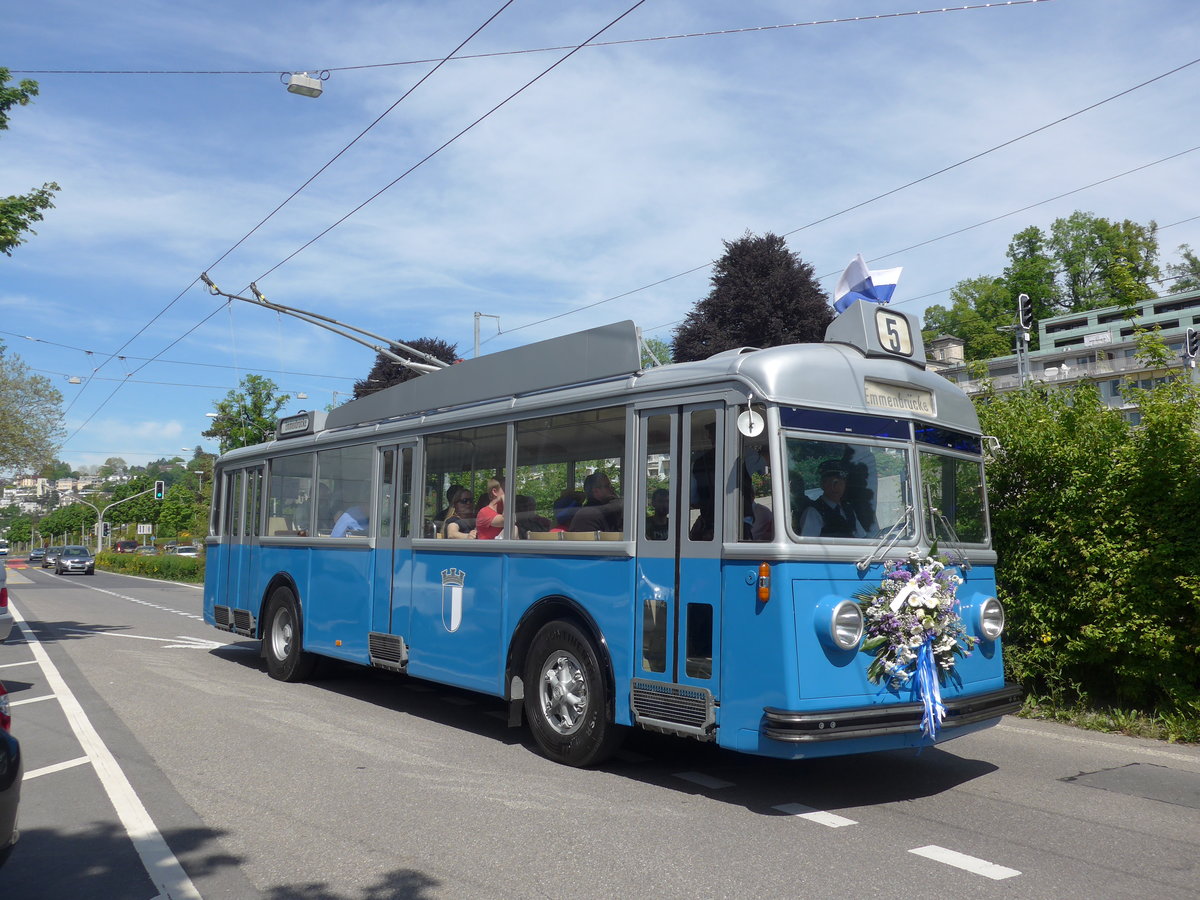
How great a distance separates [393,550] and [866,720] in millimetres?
5180

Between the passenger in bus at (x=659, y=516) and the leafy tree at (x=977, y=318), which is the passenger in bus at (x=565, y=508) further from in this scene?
the leafy tree at (x=977, y=318)

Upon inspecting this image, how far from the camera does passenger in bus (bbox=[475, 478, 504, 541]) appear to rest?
27.6ft

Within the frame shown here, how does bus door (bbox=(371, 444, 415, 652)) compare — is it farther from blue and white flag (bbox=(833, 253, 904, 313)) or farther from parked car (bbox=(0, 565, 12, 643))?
parked car (bbox=(0, 565, 12, 643))

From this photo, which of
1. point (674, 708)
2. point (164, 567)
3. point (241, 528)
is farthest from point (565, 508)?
point (164, 567)

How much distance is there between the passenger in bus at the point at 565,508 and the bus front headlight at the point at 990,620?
2.83 meters

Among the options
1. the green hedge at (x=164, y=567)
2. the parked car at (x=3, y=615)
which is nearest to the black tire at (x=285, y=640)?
the parked car at (x=3, y=615)

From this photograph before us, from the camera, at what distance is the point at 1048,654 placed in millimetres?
9672

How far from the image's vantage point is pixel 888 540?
6.56 m

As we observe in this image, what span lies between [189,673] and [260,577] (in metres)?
1.46

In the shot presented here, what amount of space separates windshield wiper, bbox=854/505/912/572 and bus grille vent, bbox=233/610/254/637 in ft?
28.9

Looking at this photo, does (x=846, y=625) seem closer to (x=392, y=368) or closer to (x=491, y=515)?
(x=491, y=515)

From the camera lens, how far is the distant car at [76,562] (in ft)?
198

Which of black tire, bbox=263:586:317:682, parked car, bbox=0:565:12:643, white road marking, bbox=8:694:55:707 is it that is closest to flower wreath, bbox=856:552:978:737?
black tire, bbox=263:586:317:682

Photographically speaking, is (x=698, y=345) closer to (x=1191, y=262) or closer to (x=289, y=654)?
(x=289, y=654)
